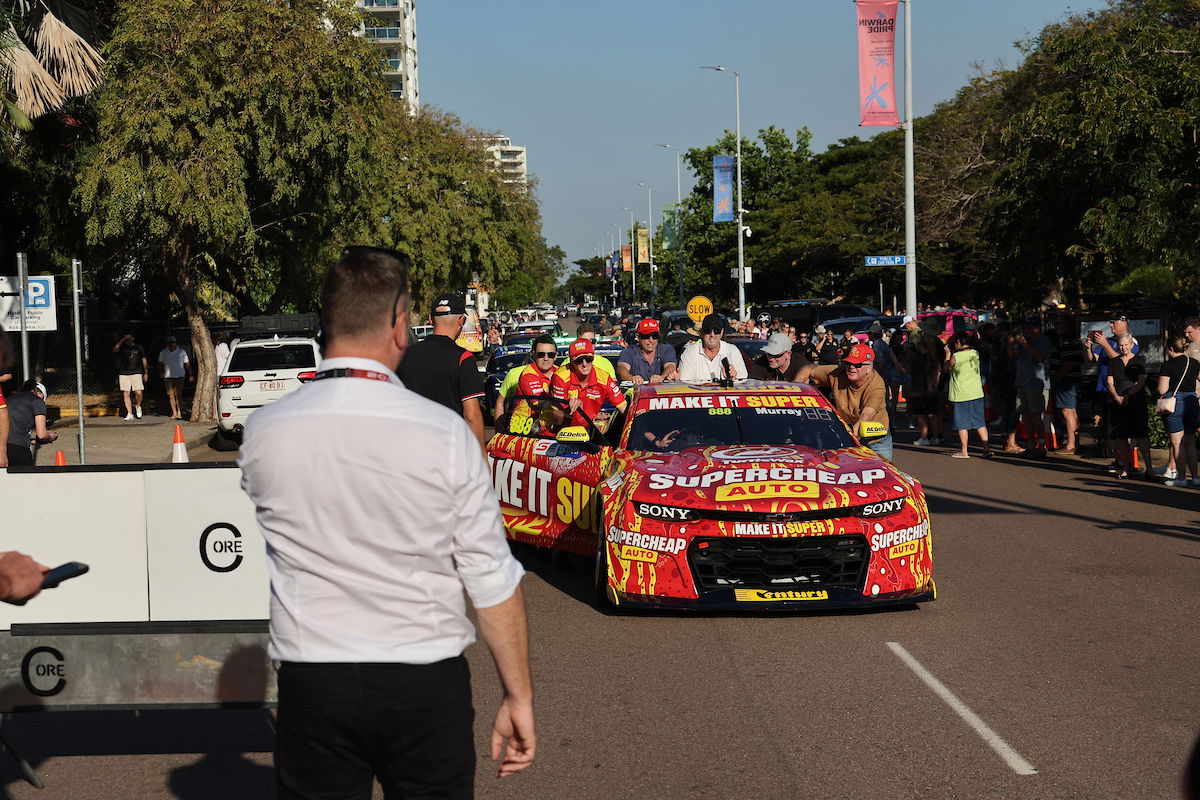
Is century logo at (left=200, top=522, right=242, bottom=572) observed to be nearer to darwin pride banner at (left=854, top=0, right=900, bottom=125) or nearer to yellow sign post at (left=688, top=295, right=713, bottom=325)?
darwin pride banner at (left=854, top=0, right=900, bottom=125)

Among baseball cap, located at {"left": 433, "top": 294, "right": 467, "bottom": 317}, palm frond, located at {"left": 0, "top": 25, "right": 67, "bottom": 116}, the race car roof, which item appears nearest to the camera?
baseball cap, located at {"left": 433, "top": 294, "right": 467, "bottom": 317}

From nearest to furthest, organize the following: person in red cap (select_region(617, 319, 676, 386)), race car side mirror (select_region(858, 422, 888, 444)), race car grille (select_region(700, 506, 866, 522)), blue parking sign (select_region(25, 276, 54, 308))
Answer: race car grille (select_region(700, 506, 866, 522)) < race car side mirror (select_region(858, 422, 888, 444)) < person in red cap (select_region(617, 319, 676, 386)) < blue parking sign (select_region(25, 276, 54, 308))

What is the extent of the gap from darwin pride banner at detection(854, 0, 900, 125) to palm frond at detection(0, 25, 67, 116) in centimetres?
1531

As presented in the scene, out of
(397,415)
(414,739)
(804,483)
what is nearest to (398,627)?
(414,739)

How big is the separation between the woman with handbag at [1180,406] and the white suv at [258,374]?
13.5 m

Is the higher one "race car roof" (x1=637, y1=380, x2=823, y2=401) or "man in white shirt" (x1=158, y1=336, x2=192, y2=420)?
"race car roof" (x1=637, y1=380, x2=823, y2=401)

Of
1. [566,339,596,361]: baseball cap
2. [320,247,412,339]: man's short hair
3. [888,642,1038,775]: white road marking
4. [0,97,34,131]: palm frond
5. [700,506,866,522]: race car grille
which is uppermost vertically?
[0,97,34,131]: palm frond

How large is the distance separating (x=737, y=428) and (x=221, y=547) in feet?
16.4

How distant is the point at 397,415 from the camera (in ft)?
10.3

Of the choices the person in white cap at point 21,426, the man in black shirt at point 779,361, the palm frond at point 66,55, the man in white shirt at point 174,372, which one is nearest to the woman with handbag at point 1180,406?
the man in black shirt at point 779,361

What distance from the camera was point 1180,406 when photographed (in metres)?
15.1

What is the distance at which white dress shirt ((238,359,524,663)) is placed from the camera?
10.3 ft

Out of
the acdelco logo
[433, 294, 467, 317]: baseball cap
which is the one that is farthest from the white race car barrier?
[433, 294, 467, 317]: baseball cap

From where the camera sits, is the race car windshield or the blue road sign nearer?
the race car windshield
